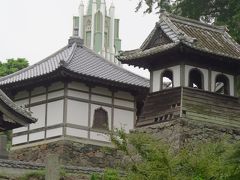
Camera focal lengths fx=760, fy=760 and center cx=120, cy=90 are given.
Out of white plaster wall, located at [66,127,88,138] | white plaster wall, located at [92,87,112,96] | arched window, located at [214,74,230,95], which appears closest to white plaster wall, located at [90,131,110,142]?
white plaster wall, located at [66,127,88,138]

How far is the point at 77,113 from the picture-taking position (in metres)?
31.7

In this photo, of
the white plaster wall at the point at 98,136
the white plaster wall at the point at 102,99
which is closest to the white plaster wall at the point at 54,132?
the white plaster wall at the point at 98,136

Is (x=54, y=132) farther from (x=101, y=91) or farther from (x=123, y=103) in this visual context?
(x=123, y=103)

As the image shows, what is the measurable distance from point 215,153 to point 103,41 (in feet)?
231

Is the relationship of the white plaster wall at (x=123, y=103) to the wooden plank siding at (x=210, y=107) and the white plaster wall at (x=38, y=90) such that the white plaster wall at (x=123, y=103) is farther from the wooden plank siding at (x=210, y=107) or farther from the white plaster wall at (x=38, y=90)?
the wooden plank siding at (x=210, y=107)

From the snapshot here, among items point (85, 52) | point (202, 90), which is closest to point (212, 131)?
point (202, 90)

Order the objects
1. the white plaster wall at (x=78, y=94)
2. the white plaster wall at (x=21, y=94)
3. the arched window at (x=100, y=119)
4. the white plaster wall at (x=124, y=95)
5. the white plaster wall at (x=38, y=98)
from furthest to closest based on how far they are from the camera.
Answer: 1. the white plaster wall at (x=21, y=94)
2. the white plaster wall at (x=124, y=95)
3. the white plaster wall at (x=38, y=98)
4. the arched window at (x=100, y=119)
5. the white plaster wall at (x=78, y=94)

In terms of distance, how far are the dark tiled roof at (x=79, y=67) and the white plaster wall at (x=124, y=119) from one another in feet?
4.45

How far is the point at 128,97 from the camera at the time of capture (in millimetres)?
33500

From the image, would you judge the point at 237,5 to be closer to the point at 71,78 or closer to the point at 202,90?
the point at 202,90

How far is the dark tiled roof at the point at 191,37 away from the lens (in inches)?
1114

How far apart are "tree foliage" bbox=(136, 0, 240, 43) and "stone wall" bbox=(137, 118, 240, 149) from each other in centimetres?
623

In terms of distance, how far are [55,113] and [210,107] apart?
692 cm

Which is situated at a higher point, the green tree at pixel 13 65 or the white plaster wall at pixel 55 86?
the green tree at pixel 13 65
